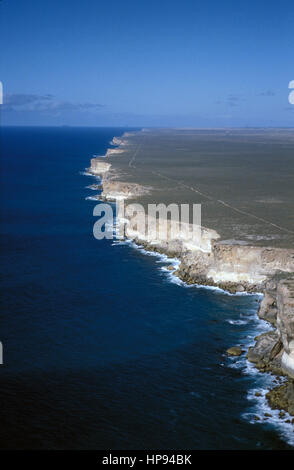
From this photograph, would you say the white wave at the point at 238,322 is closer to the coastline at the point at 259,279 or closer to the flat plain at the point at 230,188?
the coastline at the point at 259,279

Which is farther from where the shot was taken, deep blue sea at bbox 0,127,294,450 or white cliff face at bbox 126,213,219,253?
white cliff face at bbox 126,213,219,253

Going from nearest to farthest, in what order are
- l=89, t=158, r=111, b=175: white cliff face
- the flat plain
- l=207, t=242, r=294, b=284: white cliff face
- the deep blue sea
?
the deep blue sea → l=207, t=242, r=294, b=284: white cliff face → the flat plain → l=89, t=158, r=111, b=175: white cliff face

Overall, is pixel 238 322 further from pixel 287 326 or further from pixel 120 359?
pixel 120 359

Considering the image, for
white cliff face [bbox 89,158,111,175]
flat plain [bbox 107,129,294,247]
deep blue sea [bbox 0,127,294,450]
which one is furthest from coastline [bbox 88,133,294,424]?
white cliff face [bbox 89,158,111,175]

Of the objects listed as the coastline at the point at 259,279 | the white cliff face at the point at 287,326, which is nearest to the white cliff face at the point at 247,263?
the coastline at the point at 259,279

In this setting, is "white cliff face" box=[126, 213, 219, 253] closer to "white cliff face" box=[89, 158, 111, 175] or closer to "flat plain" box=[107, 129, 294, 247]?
"flat plain" box=[107, 129, 294, 247]

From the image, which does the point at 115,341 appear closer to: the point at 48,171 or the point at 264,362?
the point at 264,362
